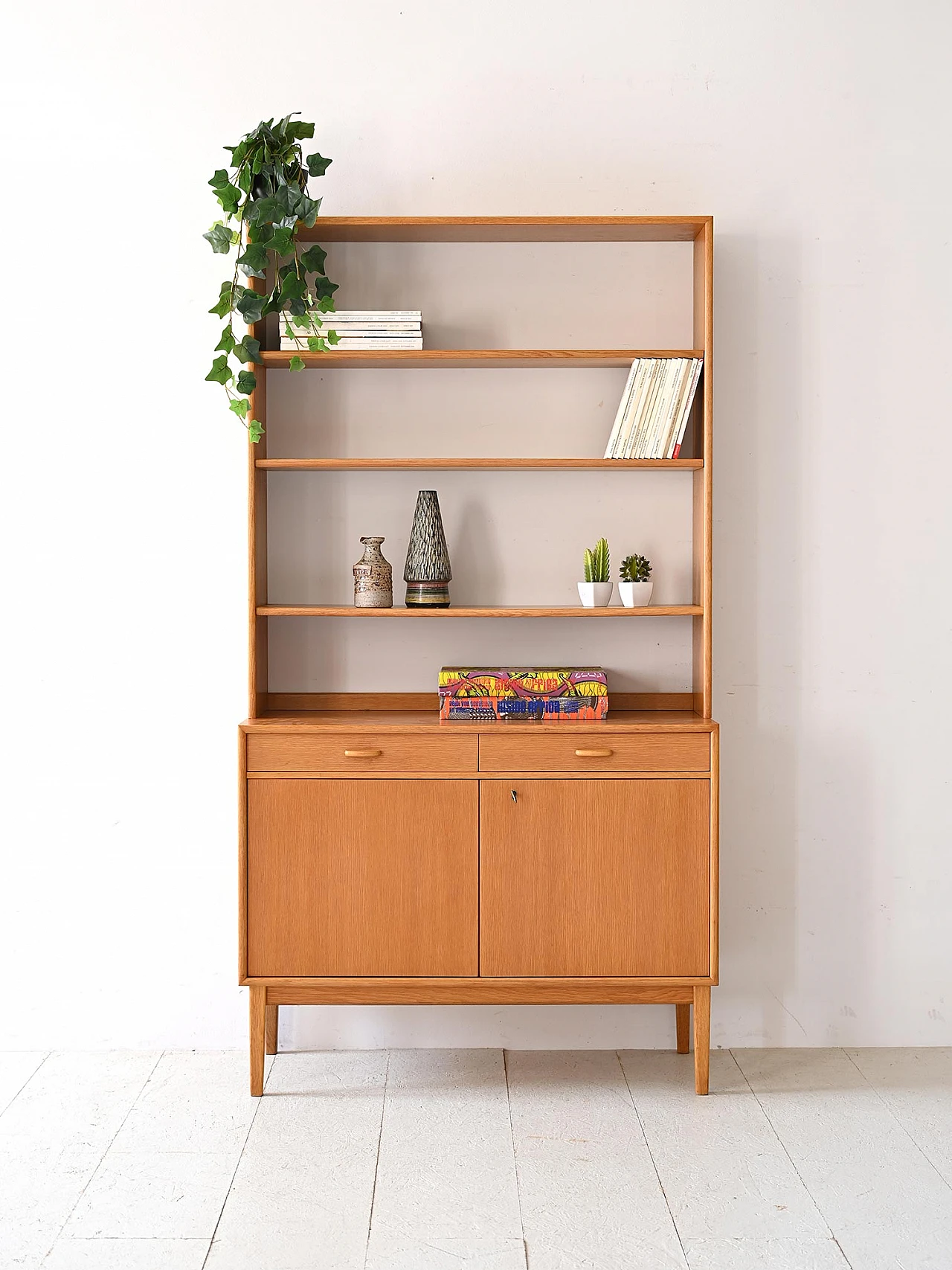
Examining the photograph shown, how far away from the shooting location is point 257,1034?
2566 millimetres

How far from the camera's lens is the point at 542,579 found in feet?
9.39

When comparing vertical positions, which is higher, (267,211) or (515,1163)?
(267,211)

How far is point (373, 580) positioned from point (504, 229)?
92 centimetres

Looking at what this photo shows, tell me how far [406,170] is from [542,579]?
111cm

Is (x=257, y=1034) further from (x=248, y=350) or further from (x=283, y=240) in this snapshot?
(x=283, y=240)

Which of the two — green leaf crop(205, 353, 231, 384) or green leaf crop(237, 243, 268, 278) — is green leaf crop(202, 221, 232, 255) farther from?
green leaf crop(205, 353, 231, 384)

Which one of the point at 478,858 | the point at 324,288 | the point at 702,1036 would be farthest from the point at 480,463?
the point at 702,1036

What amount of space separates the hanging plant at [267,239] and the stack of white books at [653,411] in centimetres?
71

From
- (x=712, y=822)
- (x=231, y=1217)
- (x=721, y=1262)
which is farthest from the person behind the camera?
(x=712, y=822)

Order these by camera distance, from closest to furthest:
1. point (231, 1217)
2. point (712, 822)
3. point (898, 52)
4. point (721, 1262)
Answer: point (721, 1262)
point (231, 1217)
point (712, 822)
point (898, 52)

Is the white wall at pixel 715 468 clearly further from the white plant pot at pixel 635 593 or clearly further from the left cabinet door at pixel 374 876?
the left cabinet door at pixel 374 876

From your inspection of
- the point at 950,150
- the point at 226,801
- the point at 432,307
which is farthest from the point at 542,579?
the point at 950,150

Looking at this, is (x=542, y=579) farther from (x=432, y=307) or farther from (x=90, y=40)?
(x=90, y=40)

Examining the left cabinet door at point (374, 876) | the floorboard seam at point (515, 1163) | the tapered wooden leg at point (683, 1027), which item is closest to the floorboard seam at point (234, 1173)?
the left cabinet door at point (374, 876)
